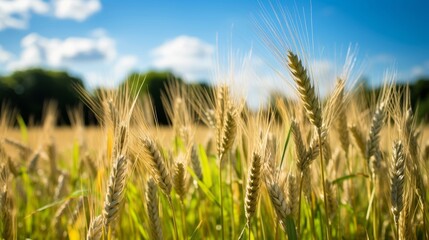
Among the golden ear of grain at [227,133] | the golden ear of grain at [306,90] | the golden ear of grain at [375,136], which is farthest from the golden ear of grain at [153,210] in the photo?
Result: the golden ear of grain at [375,136]

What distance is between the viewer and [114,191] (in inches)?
51.2

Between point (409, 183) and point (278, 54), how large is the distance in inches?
32.2

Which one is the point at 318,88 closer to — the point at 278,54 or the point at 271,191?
the point at 278,54

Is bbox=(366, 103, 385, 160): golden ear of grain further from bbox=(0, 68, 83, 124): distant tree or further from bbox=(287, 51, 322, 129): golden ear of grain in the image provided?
bbox=(0, 68, 83, 124): distant tree

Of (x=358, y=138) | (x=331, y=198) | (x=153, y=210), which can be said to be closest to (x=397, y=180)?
(x=331, y=198)

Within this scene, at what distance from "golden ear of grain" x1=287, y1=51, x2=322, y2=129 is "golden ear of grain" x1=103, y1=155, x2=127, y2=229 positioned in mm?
701

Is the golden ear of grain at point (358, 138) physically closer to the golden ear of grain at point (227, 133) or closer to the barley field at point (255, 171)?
the barley field at point (255, 171)

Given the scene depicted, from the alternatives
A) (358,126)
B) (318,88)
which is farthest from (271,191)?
(358,126)

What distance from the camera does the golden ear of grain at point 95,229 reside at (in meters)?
1.28

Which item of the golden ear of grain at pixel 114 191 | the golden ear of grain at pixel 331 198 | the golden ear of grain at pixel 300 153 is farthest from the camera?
the golden ear of grain at pixel 331 198

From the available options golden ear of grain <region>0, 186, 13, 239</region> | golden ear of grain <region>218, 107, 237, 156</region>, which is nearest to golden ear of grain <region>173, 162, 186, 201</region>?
golden ear of grain <region>218, 107, 237, 156</region>

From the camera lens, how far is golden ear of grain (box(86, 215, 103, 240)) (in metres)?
1.28

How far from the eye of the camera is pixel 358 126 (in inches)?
89.3

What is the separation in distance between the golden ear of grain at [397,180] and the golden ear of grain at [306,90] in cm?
40
